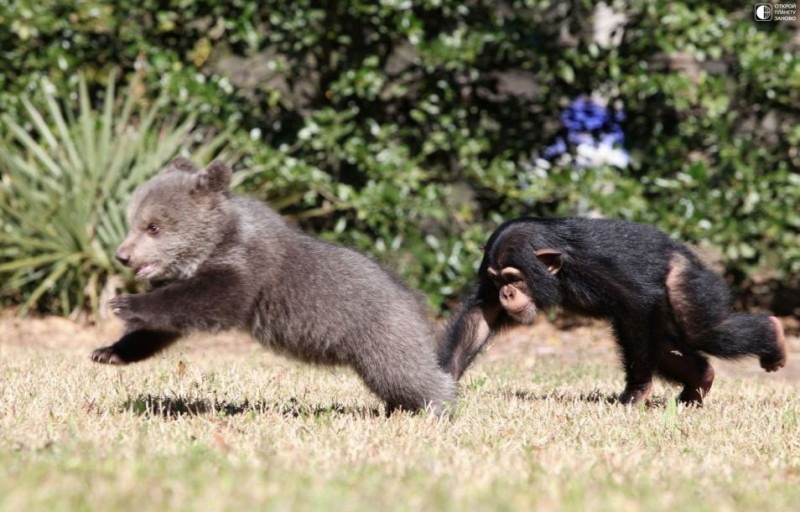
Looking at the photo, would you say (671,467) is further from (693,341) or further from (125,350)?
(125,350)

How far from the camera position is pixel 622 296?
6.16 meters

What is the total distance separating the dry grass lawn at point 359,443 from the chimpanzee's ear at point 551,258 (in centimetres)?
76

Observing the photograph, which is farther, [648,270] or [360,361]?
[648,270]

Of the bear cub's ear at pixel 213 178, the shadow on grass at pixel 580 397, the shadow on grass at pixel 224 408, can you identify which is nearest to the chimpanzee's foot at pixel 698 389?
the shadow on grass at pixel 580 397

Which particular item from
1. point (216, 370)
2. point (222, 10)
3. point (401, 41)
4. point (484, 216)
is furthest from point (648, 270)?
point (222, 10)

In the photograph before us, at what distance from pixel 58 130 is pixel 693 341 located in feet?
20.9

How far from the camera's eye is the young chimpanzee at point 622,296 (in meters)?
6.14

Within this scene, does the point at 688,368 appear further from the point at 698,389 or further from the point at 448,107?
the point at 448,107

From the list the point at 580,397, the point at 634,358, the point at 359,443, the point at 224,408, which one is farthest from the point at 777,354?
the point at 224,408

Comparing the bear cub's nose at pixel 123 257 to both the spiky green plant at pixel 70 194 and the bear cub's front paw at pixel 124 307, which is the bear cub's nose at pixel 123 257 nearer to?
the bear cub's front paw at pixel 124 307

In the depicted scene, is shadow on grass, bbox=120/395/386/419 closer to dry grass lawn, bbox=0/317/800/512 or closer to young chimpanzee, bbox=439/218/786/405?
dry grass lawn, bbox=0/317/800/512

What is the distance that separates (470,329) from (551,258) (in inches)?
25.6

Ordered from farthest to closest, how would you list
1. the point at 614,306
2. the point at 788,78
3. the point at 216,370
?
1. the point at 788,78
2. the point at 216,370
3. the point at 614,306

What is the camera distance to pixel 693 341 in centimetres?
630
